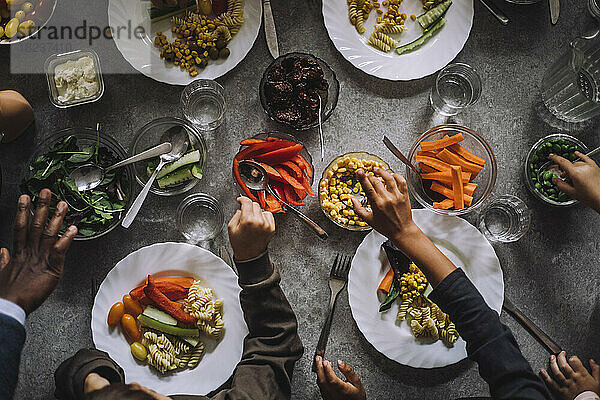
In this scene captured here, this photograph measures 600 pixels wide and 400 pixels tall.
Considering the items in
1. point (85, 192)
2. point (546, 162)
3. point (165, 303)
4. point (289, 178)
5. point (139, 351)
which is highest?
point (546, 162)

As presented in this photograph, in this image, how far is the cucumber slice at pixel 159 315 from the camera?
1.94 metres

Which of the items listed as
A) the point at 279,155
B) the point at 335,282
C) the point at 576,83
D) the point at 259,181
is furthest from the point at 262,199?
the point at 576,83

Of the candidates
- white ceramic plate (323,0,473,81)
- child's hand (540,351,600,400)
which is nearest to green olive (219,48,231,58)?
white ceramic plate (323,0,473,81)

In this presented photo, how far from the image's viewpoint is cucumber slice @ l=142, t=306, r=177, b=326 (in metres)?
1.94

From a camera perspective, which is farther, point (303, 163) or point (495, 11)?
point (495, 11)

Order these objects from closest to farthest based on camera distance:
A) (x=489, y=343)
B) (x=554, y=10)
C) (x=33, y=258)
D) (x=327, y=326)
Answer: (x=33, y=258)
(x=489, y=343)
(x=327, y=326)
(x=554, y=10)

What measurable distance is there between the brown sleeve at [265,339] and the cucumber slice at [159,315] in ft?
0.87

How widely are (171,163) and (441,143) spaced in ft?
3.10

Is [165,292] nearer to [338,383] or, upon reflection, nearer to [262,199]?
[262,199]

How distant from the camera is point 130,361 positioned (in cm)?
196

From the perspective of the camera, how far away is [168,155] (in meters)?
1.97

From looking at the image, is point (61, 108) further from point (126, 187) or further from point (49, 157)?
point (126, 187)

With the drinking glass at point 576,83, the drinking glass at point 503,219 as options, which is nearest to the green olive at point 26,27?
the drinking glass at point 503,219

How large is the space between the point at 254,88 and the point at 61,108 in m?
0.72
